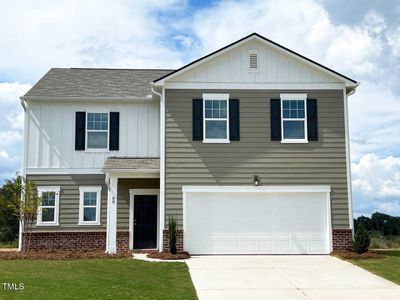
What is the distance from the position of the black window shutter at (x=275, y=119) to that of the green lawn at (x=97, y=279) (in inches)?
238

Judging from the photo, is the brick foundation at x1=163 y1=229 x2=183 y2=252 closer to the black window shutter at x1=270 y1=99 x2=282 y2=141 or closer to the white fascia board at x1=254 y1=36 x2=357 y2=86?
the black window shutter at x1=270 y1=99 x2=282 y2=141

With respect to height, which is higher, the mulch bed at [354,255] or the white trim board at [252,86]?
the white trim board at [252,86]

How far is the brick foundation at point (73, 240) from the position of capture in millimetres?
19859

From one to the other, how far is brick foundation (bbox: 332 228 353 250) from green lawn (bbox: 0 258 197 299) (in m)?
5.99

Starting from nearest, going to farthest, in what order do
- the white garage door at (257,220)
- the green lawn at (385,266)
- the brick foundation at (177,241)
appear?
the green lawn at (385,266), the brick foundation at (177,241), the white garage door at (257,220)

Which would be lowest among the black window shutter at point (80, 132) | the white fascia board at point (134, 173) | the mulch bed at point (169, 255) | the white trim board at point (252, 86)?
the mulch bed at point (169, 255)

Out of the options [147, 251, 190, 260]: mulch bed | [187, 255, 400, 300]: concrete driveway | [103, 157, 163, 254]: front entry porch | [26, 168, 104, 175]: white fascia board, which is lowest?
[187, 255, 400, 300]: concrete driveway

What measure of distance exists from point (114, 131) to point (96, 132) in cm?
72

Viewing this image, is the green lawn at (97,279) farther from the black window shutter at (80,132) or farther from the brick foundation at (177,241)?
the black window shutter at (80,132)

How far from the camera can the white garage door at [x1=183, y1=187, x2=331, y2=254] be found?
721 inches

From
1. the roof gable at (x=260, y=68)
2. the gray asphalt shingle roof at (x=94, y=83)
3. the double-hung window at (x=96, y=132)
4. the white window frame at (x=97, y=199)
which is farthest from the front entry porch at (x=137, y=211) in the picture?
the roof gable at (x=260, y=68)

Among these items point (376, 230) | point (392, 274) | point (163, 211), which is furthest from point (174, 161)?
point (376, 230)

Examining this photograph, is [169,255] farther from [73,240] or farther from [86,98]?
[86,98]

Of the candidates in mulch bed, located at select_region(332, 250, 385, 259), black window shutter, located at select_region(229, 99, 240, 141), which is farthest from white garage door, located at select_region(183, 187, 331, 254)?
black window shutter, located at select_region(229, 99, 240, 141)
